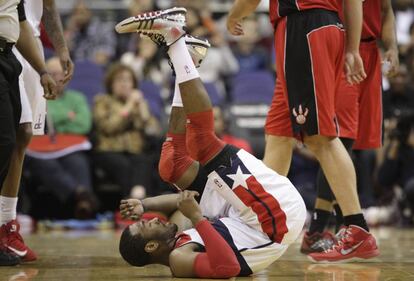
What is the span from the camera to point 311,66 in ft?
15.5

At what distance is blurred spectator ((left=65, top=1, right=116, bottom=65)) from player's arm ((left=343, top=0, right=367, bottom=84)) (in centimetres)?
639

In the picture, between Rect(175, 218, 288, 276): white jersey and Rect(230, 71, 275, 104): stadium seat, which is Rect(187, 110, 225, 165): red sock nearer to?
Rect(175, 218, 288, 276): white jersey

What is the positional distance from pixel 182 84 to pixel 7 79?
914 millimetres

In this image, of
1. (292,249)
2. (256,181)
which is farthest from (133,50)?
(256,181)

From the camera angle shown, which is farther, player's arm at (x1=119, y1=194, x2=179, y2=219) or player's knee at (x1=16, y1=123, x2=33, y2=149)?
player's knee at (x1=16, y1=123, x2=33, y2=149)

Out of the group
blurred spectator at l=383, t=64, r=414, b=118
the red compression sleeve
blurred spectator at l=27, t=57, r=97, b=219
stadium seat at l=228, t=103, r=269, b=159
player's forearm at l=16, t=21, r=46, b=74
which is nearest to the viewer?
the red compression sleeve

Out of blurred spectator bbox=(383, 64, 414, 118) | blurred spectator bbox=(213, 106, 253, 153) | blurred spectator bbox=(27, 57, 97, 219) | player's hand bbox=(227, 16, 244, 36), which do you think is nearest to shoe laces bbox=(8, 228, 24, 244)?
player's hand bbox=(227, 16, 244, 36)

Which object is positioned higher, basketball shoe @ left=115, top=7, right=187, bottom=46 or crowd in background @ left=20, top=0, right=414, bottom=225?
basketball shoe @ left=115, top=7, right=187, bottom=46

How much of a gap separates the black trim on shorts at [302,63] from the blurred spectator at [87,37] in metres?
6.24

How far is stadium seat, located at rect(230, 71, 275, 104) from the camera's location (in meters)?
10.3

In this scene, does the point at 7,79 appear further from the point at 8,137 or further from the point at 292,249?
the point at 292,249

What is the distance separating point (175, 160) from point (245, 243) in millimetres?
697

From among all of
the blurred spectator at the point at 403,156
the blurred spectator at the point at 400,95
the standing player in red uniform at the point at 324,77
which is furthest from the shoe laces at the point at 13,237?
the blurred spectator at the point at 400,95

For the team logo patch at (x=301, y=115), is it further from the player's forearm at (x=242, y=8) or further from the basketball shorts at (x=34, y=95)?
the basketball shorts at (x=34, y=95)
